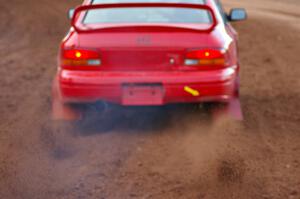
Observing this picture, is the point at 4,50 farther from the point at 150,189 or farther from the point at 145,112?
the point at 150,189

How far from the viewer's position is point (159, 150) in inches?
219

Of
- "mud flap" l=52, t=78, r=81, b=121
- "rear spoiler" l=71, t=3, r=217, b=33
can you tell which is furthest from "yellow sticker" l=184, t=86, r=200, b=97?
"mud flap" l=52, t=78, r=81, b=121

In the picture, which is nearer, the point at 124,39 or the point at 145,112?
the point at 124,39

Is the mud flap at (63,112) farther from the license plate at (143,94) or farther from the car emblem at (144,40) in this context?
the car emblem at (144,40)

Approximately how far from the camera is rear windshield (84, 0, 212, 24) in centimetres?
611

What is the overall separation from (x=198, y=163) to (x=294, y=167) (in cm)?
78

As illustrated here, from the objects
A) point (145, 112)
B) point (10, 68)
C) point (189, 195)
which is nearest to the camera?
point (189, 195)

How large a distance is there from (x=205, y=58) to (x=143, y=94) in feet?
2.17

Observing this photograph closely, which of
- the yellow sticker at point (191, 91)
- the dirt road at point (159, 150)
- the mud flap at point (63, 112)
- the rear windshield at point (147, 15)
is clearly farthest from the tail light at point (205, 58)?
the mud flap at point (63, 112)

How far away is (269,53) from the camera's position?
38.1ft

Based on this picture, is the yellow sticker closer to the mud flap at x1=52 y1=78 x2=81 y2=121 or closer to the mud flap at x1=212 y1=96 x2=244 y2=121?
the mud flap at x1=212 y1=96 x2=244 y2=121

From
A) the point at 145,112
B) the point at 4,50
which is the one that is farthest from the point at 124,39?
the point at 4,50

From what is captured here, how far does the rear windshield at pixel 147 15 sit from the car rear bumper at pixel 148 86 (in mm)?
641

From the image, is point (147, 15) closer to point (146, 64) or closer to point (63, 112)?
point (146, 64)
